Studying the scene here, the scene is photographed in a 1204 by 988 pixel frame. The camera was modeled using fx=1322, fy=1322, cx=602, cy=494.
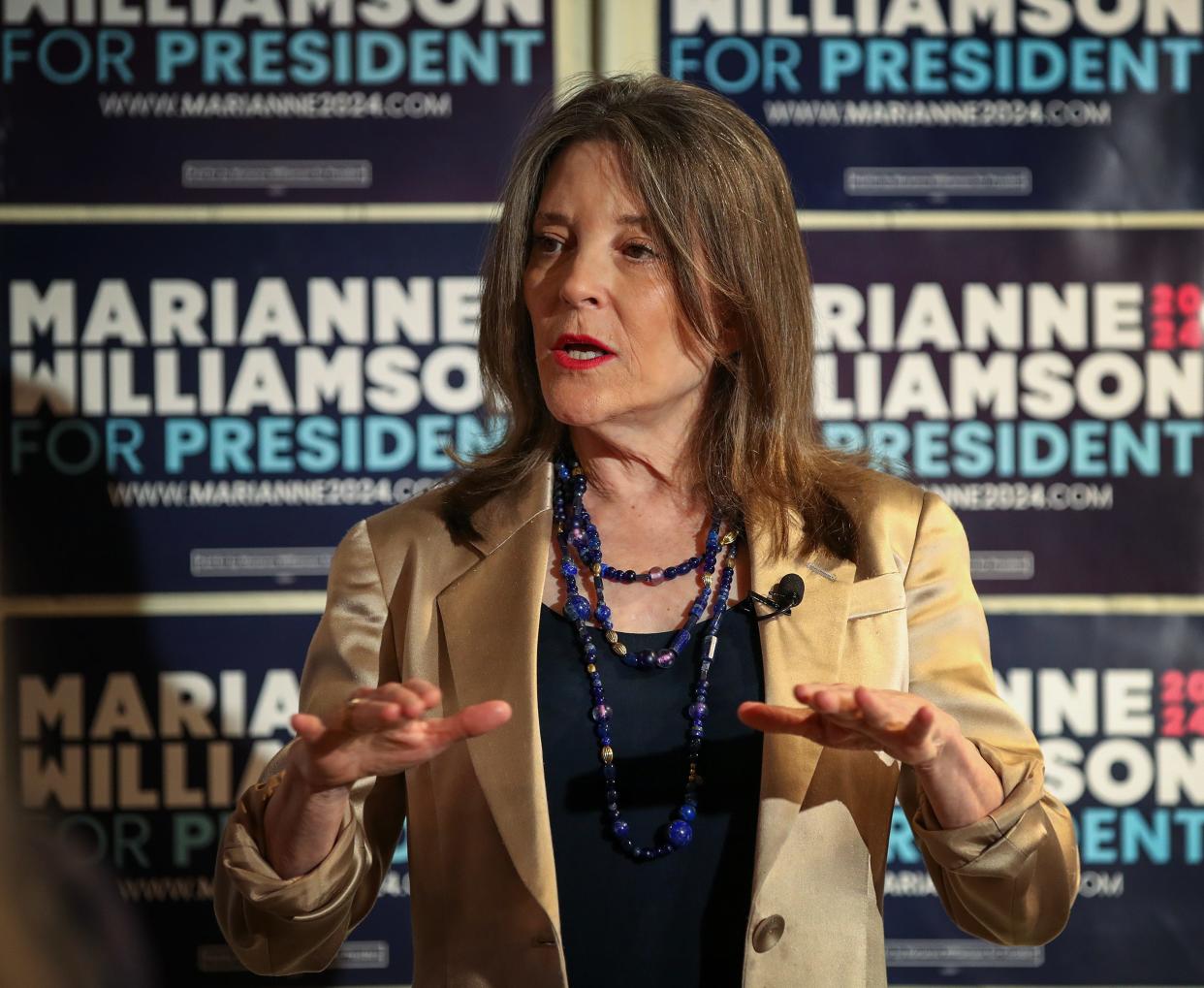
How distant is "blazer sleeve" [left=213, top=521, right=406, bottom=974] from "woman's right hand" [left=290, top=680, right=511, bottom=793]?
5.7 inches

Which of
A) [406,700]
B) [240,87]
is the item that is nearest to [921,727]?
[406,700]

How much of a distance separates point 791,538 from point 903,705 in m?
0.39

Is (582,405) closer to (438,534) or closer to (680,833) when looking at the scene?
(438,534)

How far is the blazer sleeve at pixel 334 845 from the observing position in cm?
144

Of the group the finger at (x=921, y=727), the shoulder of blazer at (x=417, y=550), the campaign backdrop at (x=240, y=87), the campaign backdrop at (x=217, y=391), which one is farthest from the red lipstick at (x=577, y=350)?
the campaign backdrop at (x=240, y=87)

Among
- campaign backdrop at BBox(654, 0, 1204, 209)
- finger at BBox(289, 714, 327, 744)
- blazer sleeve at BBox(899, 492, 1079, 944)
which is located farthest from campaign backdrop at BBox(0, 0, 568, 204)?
finger at BBox(289, 714, 327, 744)

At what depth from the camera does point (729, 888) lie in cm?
148

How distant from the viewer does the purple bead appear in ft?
4.79

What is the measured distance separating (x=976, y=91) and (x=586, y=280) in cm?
150

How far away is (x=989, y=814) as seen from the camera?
1385mm

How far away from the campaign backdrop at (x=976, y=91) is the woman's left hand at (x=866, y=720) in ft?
5.31

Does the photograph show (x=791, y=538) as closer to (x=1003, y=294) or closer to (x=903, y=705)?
(x=903, y=705)

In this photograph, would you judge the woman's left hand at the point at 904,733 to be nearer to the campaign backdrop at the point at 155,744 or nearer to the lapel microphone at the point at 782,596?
the lapel microphone at the point at 782,596

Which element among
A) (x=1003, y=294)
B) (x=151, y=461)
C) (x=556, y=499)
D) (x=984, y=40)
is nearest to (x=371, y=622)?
(x=556, y=499)
